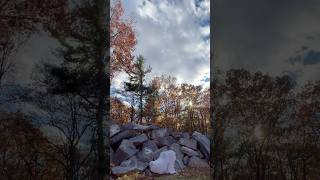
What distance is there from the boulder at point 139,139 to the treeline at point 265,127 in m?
2.74

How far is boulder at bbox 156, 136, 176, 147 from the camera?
6.48 m

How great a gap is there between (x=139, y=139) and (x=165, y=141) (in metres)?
0.39

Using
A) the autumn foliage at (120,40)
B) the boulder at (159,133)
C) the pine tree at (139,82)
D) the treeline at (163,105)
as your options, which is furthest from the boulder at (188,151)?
the autumn foliage at (120,40)

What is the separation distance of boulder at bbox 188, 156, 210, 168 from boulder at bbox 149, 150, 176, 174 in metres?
0.37

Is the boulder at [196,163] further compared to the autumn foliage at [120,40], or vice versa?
the autumn foliage at [120,40]

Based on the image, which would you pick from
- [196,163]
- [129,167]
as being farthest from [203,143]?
[129,167]

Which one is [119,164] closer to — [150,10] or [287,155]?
[287,155]

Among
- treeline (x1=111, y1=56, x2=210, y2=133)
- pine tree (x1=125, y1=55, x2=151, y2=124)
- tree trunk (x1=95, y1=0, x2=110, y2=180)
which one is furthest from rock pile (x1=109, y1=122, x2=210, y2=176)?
tree trunk (x1=95, y1=0, x2=110, y2=180)

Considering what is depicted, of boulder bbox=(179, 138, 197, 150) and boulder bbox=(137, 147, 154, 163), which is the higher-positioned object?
boulder bbox=(179, 138, 197, 150)

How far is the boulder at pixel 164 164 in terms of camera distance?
582 centimetres

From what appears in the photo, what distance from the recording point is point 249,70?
3.66 metres

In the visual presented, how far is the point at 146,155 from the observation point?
608cm

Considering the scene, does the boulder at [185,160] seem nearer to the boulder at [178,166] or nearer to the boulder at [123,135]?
the boulder at [178,166]

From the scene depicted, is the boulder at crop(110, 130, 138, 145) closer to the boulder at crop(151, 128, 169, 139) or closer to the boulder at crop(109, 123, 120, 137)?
the boulder at crop(109, 123, 120, 137)
